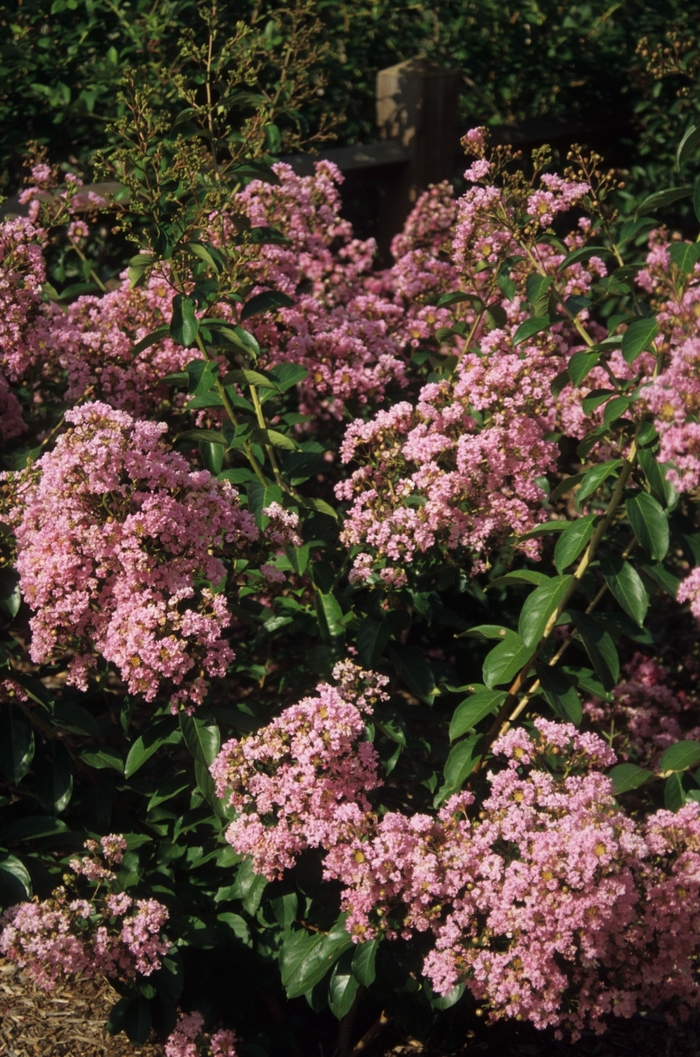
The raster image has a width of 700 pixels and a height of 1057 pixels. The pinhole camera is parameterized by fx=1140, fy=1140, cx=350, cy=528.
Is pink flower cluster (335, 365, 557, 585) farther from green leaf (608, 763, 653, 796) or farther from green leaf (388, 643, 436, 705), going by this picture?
green leaf (608, 763, 653, 796)

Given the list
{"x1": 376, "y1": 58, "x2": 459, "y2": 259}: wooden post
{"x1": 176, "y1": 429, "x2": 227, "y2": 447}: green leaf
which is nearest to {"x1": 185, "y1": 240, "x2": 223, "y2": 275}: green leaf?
{"x1": 176, "y1": 429, "x2": 227, "y2": 447}: green leaf

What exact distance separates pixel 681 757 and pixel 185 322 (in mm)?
1378

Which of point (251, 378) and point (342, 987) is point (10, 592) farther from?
point (342, 987)

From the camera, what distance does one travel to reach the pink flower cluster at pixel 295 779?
208cm

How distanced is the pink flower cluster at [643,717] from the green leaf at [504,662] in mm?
621

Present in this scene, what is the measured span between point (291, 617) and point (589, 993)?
1010mm

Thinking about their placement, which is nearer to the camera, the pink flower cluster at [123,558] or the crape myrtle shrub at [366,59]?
the pink flower cluster at [123,558]

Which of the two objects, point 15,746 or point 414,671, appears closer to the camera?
point 15,746

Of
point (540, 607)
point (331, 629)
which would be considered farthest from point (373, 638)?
point (540, 607)

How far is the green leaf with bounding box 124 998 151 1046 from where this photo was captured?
238 cm

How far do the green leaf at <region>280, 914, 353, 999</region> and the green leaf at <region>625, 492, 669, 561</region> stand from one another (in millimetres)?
958

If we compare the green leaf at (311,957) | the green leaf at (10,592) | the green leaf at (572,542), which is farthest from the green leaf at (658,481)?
the green leaf at (10,592)

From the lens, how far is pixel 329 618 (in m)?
2.53

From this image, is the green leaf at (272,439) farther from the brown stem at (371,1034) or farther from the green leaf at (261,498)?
the brown stem at (371,1034)
